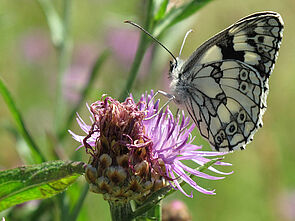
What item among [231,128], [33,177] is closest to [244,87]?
[231,128]

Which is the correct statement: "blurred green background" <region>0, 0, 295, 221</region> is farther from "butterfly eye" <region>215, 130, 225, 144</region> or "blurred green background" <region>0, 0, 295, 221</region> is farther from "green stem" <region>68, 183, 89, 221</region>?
"green stem" <region>68, 183, 89, 221</region>

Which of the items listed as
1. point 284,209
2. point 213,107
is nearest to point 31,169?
point 213,107

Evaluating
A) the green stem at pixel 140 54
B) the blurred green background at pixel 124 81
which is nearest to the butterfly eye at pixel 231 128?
the green stem at pixel 140 54

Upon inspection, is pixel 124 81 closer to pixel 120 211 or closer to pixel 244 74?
pixel 244 74

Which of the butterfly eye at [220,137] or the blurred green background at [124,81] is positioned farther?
the blurred green background at [124,81]

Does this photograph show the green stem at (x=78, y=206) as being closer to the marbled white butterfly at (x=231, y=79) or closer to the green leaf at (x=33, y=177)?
the green leaf at (x=33, y=177)
